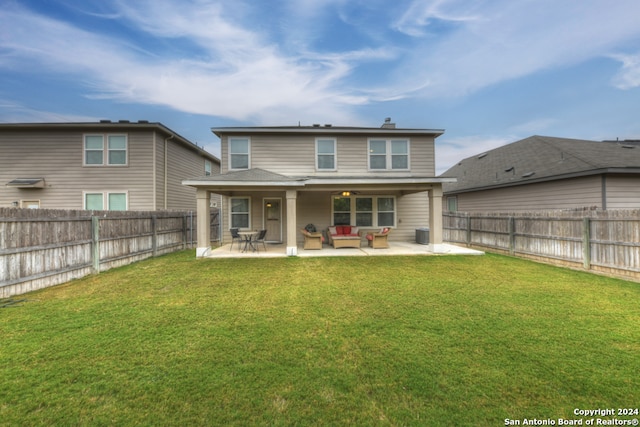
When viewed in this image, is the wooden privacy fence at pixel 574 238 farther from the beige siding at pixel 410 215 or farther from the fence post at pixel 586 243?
the beige siding at pixel 410 215

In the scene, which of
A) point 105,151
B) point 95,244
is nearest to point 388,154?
point 95,244

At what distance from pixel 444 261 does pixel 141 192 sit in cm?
1269

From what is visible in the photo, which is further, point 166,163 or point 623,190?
point 166,163

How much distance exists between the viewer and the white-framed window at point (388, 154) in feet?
39.3

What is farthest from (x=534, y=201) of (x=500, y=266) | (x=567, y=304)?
(x=567, y=304)

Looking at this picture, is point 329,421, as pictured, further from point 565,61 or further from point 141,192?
point 565,61

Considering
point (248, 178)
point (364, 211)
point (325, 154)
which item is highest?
point (325, 154)

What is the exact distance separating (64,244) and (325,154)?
29.9 ft

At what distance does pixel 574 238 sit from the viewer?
23.3 feet

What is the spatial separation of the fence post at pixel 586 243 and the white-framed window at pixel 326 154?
8.36m

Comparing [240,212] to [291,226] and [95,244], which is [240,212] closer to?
[291,226]

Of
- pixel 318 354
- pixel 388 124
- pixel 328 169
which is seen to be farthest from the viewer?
pixel 388 124

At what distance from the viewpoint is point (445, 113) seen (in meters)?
21.5

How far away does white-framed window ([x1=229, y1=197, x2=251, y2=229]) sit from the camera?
11547mm
